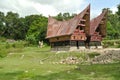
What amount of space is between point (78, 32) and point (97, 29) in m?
7.29

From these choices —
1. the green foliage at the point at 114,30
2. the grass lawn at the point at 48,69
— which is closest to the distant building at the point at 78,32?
the grass lawn at the point at 48,69

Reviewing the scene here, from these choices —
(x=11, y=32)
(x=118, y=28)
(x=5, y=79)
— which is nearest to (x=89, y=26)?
(x=5, y=79)

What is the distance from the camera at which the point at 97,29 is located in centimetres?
5781

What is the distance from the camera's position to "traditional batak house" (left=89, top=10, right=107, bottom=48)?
5525cm

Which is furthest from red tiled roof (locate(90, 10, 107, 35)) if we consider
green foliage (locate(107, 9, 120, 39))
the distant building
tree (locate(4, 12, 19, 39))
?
tree (locate(4, 12, 19, 39))

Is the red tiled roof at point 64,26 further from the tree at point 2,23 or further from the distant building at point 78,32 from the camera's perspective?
the tree at point 2,23

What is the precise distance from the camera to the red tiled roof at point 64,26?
5022 centimetres

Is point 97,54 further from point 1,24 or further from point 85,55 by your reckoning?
point 1,24

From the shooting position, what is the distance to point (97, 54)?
39.9 metres

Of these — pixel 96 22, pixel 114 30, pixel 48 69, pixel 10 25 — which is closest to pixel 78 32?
pixel 96 22

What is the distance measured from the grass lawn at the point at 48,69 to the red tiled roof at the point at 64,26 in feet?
25.6

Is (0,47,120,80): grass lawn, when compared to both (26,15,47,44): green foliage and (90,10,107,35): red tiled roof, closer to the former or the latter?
(90,10,107,35): red tiled roof

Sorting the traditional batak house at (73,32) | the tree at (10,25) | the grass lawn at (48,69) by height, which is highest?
the tree at (10,25)

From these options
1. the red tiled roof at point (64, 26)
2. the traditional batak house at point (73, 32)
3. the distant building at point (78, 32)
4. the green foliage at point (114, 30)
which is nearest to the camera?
the red tiled roof at point (64, 26)
